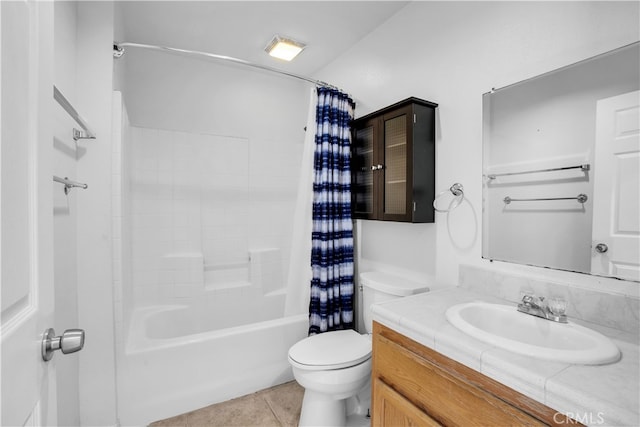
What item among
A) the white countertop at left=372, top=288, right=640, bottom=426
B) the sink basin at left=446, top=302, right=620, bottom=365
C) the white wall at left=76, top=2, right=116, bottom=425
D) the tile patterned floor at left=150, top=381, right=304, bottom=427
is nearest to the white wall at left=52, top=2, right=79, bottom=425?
the white wall at left=76, top=2, right=116, bottom=425

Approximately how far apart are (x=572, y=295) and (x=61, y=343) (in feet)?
5.29

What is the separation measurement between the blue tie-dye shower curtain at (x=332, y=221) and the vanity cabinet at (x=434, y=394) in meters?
0.83

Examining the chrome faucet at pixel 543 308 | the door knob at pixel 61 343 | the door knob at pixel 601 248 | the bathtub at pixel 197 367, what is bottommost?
the bathtub at pixel 197 367

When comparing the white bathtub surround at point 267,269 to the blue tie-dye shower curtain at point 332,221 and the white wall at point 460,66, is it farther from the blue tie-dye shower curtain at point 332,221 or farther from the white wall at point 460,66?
the white wall at point 460,66

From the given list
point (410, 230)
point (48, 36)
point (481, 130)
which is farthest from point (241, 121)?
point (48, 36)

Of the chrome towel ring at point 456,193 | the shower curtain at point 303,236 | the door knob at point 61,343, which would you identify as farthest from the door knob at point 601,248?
the door knob at point 61,343

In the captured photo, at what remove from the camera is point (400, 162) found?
1.76 m

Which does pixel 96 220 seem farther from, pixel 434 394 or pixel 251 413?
pixel 434 394

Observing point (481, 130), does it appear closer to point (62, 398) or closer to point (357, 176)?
point (357, 176)

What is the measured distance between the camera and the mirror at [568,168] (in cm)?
103

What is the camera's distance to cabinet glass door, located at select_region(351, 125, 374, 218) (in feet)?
6.70

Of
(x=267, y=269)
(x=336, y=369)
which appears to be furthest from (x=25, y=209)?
(x=267, y=269)

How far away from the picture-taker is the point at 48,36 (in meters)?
0.58

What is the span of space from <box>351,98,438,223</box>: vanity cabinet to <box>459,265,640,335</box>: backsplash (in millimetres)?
437
